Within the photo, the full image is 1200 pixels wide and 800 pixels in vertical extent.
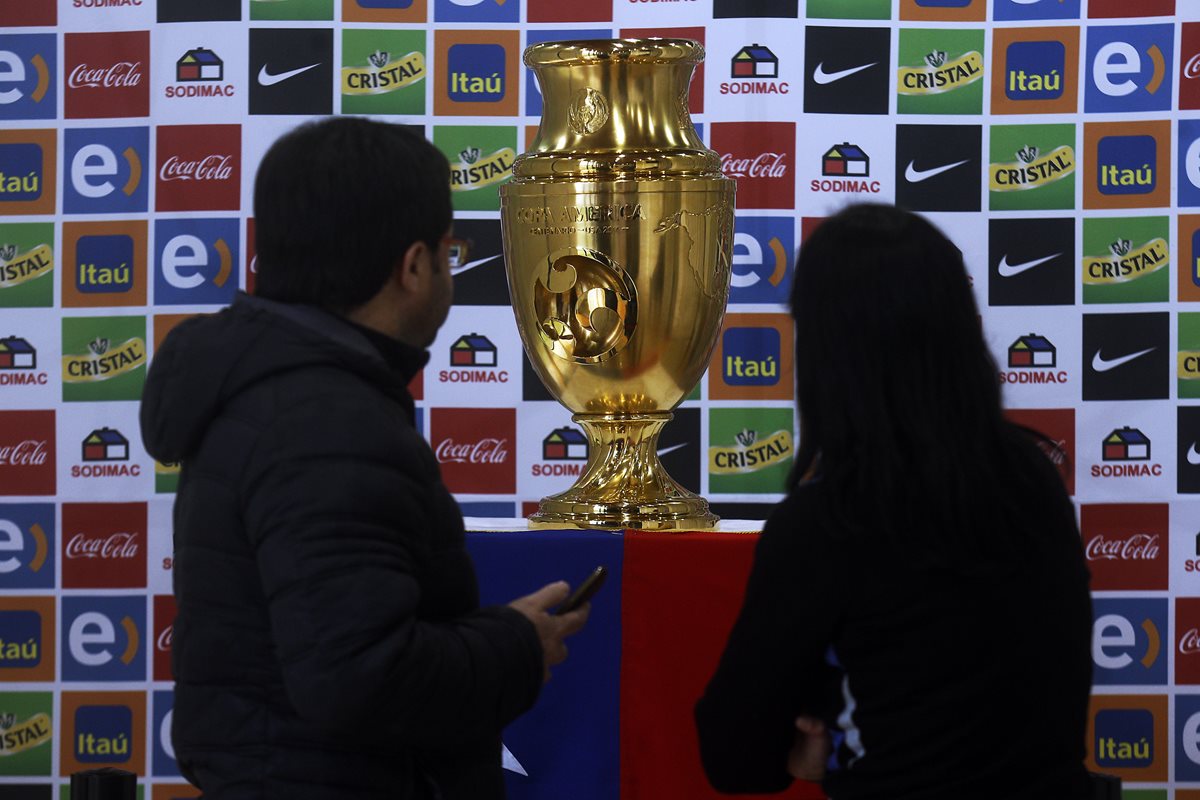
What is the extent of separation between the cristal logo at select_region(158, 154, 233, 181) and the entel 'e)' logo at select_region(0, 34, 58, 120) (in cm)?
27

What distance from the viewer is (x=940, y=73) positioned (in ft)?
8.71

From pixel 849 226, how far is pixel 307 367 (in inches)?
15.3

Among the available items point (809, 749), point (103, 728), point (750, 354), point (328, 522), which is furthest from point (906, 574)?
point (103, 728)

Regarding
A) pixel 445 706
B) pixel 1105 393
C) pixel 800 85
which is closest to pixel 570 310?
pixel 445 706

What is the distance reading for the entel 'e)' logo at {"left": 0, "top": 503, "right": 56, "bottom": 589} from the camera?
2.73m

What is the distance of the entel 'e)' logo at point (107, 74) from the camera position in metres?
2.72

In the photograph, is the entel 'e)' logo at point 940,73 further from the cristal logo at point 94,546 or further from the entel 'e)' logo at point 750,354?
the cristal logo at point 94,546

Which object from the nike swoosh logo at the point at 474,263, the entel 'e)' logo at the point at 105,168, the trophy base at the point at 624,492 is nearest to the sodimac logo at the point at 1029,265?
the nike swoosh logo at the point at 474,263

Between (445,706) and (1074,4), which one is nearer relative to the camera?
(445,706)

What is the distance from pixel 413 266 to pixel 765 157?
181 centimetres

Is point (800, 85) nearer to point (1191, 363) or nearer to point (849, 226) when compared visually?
point (1191, 363)

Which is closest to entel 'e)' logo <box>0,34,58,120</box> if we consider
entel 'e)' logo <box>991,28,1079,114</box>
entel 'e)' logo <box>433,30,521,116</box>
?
entel 'e)' logo <box>433,30,521,116</box>

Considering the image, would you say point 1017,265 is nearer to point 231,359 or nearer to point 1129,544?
point 1129,544

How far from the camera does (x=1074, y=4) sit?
2.64m
